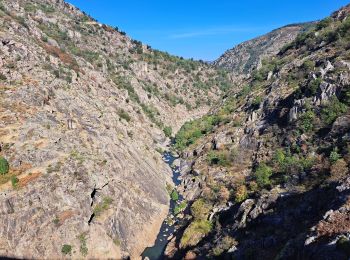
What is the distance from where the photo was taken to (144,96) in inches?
5709

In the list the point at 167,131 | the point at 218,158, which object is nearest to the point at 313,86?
the point at 218,158

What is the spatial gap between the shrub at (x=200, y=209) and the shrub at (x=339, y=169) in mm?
22779

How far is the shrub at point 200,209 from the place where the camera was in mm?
65438

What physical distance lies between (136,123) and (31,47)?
36183mm

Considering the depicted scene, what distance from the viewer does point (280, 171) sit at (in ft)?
218

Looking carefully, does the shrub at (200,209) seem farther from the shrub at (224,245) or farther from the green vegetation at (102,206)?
the green vegetation at (102,206)

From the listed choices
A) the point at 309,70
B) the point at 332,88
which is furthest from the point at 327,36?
the point at 332,88

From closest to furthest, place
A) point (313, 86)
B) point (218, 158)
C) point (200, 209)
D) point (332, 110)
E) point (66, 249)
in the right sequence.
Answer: point (66, 249) < point (200, 209) < point (332, 110) < point (313, 86) < point (218, 158)

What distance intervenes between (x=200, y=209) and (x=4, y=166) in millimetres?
34270

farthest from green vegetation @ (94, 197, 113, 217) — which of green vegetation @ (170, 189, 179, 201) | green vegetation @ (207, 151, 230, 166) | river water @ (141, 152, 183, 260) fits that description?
green vegetation @ (207, 151, 230, 166)

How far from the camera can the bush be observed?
5956cm

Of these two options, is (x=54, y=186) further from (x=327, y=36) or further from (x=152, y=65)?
(x=152, y=65)

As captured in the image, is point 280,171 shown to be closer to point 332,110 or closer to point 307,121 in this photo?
point 307,121

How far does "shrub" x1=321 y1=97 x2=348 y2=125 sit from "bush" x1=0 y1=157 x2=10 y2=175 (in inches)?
2280
